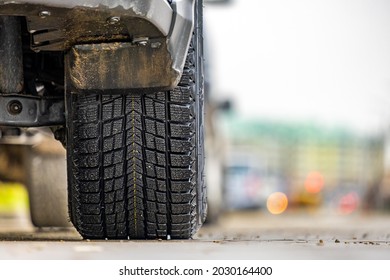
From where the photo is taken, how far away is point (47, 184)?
6758mm

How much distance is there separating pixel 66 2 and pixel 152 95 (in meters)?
0.73

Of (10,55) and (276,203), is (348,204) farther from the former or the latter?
(10,55)

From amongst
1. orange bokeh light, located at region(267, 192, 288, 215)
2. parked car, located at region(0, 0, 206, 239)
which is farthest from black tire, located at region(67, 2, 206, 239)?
orange bokeh light, located at region(267, 192, 288, 215)

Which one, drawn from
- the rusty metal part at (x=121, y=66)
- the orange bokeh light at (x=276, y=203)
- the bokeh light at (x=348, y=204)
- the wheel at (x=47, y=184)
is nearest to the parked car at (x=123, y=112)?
the rusty metal part at (x=121, y=66)

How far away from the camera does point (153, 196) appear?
4.00 metres

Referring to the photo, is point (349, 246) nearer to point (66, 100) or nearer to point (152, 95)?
point (152, 95)

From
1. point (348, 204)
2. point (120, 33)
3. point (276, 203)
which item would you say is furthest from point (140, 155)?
point (348, 204)

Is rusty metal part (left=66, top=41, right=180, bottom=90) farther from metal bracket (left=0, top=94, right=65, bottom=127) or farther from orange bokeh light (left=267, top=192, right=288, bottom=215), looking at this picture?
orange bokeh light (left=267, top=192, right=288, bottom=215)

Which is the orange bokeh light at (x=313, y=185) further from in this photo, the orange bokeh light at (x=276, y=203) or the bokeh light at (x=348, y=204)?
the orange bokeh light at (x=276, y=203)

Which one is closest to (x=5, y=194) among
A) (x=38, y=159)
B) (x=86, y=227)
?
(x=38, y=159)

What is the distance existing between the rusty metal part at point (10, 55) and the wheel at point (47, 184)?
276cm

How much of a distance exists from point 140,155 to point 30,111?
1.63 ft

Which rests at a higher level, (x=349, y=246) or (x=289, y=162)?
(x=349, y=246)
